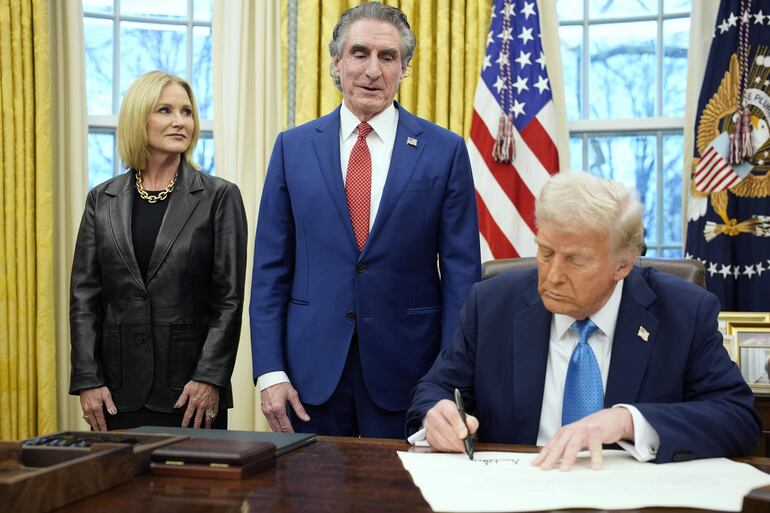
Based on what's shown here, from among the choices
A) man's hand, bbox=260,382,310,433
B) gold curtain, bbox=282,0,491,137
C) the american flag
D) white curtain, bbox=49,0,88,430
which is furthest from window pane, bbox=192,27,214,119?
man's hand, bbox=260,382,310,433

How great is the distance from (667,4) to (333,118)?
2.95 m

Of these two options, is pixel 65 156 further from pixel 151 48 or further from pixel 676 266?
pixel 676 266

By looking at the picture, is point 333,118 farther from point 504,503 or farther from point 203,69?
point 203,69

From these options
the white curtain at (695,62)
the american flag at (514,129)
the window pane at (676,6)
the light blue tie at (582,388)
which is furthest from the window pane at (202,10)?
the light blue tie at (582,388)

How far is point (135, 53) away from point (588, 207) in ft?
13.6

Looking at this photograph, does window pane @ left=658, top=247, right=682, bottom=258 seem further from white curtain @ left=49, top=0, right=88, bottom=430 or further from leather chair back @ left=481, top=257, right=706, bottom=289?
white curtain @ left=49, top=0, right=88, bottom=430

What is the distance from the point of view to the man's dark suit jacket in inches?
119

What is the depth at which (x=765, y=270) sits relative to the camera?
409 centimetres

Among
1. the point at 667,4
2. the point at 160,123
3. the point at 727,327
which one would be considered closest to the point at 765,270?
the point at 727,327

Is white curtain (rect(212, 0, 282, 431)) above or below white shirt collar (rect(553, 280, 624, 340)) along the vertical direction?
above

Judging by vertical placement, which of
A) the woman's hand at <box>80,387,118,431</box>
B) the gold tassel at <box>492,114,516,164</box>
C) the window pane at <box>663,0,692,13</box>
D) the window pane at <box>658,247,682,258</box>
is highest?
the window pane at <box>663,0,692,13</box>

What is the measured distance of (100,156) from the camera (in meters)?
5.39

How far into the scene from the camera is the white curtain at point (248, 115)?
4.97 meters

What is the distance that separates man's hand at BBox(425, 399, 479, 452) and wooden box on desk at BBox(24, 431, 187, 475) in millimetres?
496
